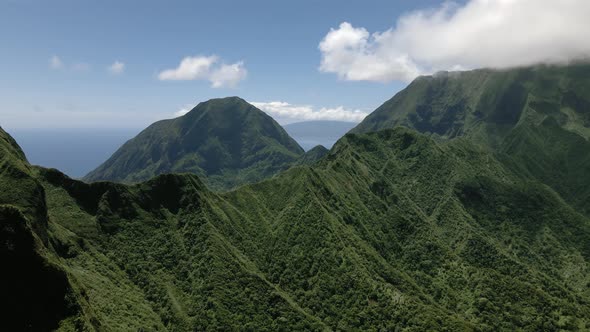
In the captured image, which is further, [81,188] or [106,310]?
[81,188]

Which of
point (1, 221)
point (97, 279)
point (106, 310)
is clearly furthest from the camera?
point (97, 279)

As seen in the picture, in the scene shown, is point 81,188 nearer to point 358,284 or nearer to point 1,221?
point 1,221

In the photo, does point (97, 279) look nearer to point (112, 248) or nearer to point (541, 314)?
point (112, 248)

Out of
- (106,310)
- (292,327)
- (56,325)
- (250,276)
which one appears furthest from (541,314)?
(56,325)

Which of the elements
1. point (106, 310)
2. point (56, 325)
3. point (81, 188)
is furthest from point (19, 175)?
point (56, 325)

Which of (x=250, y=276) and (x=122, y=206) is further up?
(x=122, y=206)

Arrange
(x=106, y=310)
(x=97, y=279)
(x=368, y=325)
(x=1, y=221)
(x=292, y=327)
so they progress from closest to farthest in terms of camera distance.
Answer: (x=1, y=221)
(x=106, y=310)
(x=97, y=279)
(x=292, y=327)
(x=368, y=325)

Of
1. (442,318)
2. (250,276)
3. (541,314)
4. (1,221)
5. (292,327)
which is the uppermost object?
(1,221)

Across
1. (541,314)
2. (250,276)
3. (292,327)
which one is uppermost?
(250,276)

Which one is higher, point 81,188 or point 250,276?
point 81,188
